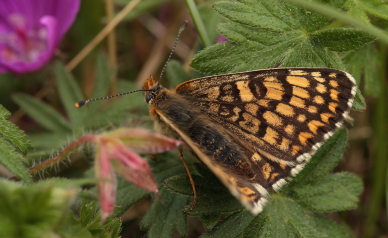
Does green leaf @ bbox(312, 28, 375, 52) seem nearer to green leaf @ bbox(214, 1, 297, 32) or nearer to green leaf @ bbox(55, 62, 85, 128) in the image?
green leaf @ bbox(214, 1, 297, 32)

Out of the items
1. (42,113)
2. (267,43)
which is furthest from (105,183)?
(42,113)

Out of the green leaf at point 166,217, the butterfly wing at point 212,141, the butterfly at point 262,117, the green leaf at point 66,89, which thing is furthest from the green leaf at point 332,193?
the green leaf at point 66,89

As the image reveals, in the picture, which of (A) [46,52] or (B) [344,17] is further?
(A) [46,52]

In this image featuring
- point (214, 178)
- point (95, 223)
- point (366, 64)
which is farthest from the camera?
point (366, 64)

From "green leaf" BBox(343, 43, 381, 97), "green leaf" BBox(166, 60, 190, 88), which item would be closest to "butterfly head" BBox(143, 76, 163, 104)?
"green leaf" BBox(166, 60, 190, 88)

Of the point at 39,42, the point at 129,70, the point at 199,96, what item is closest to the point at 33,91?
the point at 39,42

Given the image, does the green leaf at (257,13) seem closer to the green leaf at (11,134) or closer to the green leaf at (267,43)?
the green leaf at (267,43)

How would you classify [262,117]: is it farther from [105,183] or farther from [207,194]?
[105,183]
